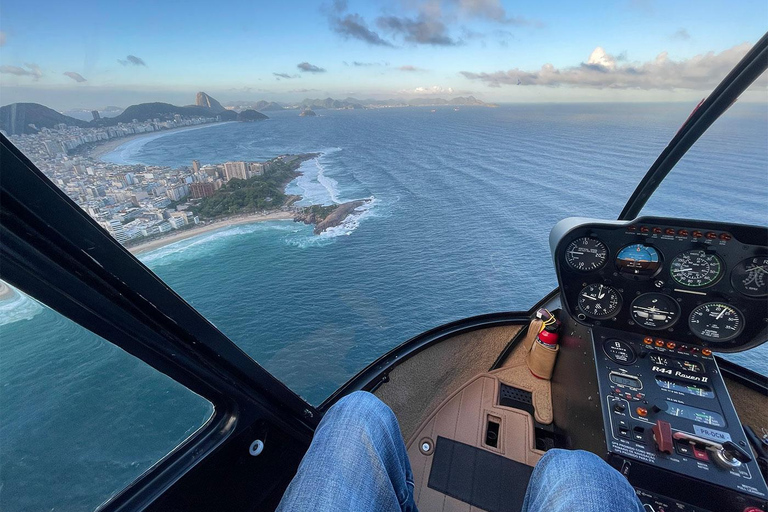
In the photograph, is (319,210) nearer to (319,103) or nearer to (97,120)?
(319,103)

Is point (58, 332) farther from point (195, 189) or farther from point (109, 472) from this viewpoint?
point (195, 189)

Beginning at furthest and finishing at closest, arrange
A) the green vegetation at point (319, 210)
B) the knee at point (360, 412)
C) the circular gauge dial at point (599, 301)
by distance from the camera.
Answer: the green vegetation at point (319, 210)
the circular gauge dial at point (599, 301)
the knee at point (360, 412)

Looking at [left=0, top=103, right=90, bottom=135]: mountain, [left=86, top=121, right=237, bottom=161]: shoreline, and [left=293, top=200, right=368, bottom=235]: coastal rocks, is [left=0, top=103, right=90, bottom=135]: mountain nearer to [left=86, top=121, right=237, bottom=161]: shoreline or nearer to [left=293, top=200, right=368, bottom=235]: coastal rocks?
[left=86, top=121, right=237, bottom=161]: shoreline

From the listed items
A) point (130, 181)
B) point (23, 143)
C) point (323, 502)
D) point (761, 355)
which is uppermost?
point (23, 143)

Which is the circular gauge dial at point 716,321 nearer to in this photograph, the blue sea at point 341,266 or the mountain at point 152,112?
the blue sea at point 341,266

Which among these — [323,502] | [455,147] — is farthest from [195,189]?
[455,147]

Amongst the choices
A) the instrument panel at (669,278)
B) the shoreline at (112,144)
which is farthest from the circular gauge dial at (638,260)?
the shoreline at (112,144)

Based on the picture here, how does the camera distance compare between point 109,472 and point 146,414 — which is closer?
point 109,472

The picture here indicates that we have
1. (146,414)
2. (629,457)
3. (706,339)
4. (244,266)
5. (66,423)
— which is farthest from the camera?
(244,266)

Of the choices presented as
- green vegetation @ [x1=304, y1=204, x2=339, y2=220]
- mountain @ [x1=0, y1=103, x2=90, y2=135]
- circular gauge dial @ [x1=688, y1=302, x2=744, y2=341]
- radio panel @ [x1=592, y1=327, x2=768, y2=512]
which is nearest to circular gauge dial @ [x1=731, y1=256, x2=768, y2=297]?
circular gauge dial @ [x1=688, y1=302, x2=744, y2=341]
